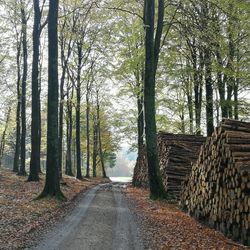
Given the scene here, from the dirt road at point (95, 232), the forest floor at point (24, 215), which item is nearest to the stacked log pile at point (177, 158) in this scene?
the forest floor at point (24, 215)

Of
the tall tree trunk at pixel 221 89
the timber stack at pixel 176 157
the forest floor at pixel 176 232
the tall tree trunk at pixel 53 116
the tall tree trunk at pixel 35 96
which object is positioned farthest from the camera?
the tall tree trunk at pixel 221 89

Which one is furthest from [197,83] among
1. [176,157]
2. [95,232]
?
[95,232]

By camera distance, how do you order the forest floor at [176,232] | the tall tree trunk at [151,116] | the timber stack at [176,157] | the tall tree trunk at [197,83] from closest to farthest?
the forest floor at [176,232]
the tall tree trunk at [151,116]
the timber stack at [176,157]
the tall tree trunk at [197,83]

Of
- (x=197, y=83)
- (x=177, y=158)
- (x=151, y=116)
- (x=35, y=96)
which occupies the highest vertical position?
(x=197, y=83)

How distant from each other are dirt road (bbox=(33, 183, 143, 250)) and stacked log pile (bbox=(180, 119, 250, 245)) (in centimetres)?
234

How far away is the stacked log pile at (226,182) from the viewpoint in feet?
31.5

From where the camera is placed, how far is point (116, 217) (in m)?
13.2

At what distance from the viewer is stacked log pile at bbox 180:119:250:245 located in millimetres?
9602

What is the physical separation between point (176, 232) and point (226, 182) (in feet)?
6.42

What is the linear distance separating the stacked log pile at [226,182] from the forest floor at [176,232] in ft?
1.15

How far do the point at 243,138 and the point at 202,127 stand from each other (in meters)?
20.5

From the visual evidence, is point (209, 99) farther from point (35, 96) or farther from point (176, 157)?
point (35, 96)

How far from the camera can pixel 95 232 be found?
10492 mm

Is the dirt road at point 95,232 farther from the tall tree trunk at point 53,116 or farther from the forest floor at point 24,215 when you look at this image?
the tall tree trunk at point 53,116
